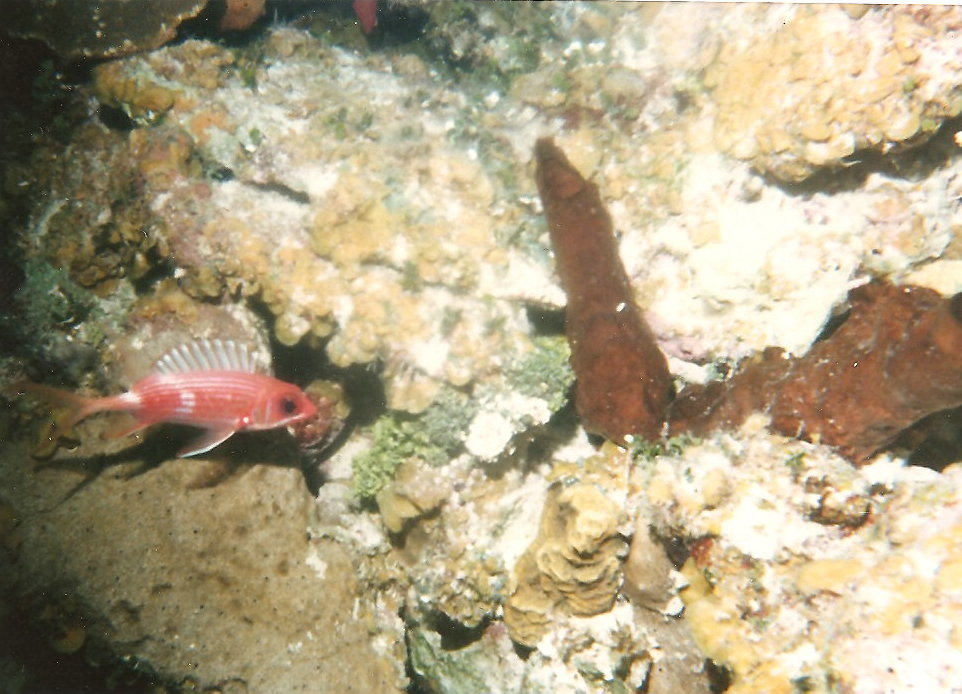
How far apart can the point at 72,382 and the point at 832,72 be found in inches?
243

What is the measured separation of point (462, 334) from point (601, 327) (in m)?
1.11

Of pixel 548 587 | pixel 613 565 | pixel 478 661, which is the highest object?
pixel 613 565

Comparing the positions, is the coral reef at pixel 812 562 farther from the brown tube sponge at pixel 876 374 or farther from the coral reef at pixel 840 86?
the coral reef at pixel 840 86

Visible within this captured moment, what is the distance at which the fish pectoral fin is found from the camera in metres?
3.49

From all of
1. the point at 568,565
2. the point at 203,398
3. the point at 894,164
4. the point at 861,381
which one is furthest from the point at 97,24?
the point at 861,381

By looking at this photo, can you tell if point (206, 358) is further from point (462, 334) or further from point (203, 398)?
point (462, 334)

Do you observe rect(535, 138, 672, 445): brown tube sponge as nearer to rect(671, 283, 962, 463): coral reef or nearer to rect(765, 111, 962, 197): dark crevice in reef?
rect(671, 283, 962, 463): coral reef

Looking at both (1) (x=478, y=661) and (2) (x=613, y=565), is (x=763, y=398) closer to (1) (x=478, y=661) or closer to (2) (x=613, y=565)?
(2) (x=613, y=565)

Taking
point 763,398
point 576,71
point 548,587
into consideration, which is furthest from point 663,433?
point 576,71

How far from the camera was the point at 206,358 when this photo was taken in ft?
11.8

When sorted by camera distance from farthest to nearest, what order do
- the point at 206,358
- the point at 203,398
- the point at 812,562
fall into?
the point at 206,358, the point at 203,398, the point at 812,562

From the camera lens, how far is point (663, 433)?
3.90 meters

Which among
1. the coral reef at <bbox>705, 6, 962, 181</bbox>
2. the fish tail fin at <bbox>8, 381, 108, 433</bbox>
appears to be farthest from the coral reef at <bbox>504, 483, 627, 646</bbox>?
the fish tail fin at <bbox>8, 381, 108, 433</bbox>

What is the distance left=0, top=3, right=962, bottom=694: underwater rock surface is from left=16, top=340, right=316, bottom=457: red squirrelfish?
523 millimetres
